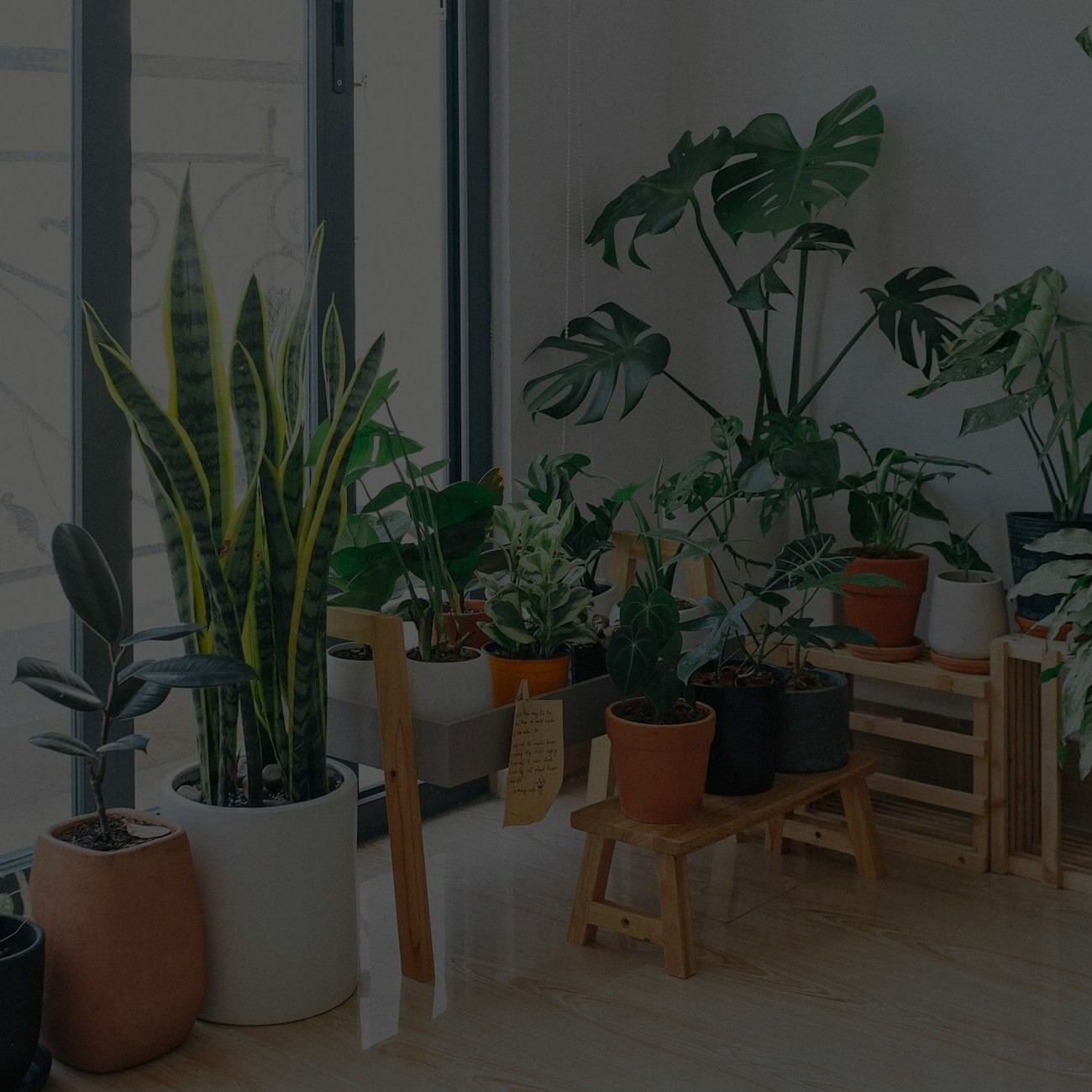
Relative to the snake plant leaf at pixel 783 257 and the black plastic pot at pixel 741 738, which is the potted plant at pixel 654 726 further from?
the snake plant leaf at pixel 783 257

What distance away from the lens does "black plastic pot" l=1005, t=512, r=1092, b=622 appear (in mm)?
2441

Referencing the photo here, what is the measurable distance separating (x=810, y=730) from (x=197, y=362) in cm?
122

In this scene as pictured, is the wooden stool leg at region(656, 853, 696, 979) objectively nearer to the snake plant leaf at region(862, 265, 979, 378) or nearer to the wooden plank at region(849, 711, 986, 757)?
the wooden plank at region(849, 711, 986, 757)

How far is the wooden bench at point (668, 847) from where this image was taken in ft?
6.82

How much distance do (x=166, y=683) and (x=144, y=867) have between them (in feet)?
0.80

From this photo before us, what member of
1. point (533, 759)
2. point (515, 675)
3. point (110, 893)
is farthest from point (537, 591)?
point (110, 893)

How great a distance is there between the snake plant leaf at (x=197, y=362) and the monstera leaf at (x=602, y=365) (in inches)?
36.4

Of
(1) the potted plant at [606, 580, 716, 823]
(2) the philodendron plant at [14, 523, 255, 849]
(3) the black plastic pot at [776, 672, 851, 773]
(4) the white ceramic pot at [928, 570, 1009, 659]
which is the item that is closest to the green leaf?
(2) the philodendron plant at [14, 523, 255, 849]

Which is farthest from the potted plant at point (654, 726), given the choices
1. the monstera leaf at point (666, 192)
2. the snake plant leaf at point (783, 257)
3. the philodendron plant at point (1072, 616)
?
the monstera leaf at point (666, 192)

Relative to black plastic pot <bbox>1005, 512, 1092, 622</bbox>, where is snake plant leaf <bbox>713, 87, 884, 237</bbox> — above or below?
above

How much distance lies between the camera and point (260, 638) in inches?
77.5

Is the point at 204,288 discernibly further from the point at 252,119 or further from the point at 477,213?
the point at 477,213

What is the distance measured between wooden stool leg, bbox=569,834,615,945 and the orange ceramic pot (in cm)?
26

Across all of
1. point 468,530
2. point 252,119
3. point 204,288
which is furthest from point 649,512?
point 204,288
